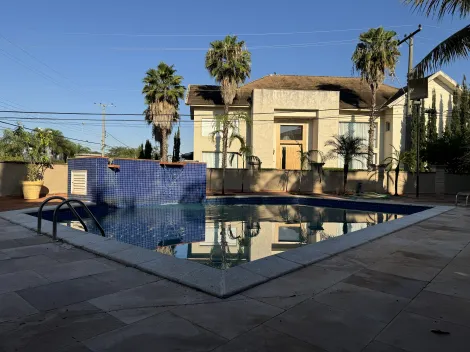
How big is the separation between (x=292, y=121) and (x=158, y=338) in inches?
909

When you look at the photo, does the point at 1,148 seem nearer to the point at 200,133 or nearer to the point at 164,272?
the point at 200,133

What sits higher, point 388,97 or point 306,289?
point 388,97

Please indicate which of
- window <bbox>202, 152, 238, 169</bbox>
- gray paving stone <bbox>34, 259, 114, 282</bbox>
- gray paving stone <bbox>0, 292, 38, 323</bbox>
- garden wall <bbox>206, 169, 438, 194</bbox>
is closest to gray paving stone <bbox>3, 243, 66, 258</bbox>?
gray paving stone <bbox>34, 259, 114, 282</bbox>

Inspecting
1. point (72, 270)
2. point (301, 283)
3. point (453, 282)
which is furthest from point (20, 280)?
point (453, 282)

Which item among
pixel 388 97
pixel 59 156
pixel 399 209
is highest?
pixel 388 97

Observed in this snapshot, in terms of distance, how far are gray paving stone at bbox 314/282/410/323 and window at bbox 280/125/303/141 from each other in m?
21.3

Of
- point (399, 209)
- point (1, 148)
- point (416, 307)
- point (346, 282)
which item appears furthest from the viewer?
point (1, 148)

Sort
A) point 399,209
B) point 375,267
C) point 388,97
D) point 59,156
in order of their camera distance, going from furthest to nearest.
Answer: point 59,156
point 388,97
point 399,209
point 375,267

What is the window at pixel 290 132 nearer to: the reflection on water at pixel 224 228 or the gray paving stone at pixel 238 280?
the reflection on water at pixel 224 228

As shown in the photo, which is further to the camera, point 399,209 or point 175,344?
point 399,209

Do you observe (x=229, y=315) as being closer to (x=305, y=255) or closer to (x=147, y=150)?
(x=305, y=255)

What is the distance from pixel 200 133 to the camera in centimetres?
2356

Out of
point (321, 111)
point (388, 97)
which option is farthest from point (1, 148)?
point (388, 97)

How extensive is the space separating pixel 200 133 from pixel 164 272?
2004 centimetres
